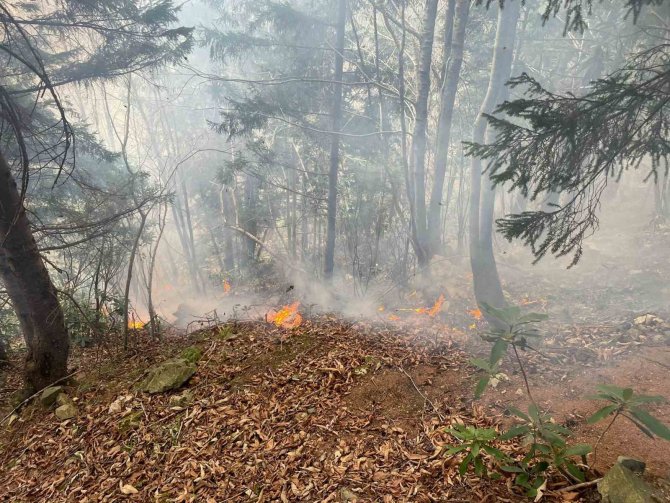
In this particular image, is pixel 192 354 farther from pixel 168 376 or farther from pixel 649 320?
pixel 649 320

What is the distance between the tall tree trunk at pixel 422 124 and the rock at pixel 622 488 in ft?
28.8

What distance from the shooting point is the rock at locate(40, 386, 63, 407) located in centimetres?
410

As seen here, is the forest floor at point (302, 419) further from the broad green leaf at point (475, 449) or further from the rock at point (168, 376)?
the broad green leaf at point (475, 449)

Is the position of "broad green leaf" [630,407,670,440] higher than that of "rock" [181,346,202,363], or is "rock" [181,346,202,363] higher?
"broad green leaf" [630,407,670,440]

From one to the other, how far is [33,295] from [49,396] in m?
1.21

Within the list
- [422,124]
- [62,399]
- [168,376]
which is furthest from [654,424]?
[422,124]

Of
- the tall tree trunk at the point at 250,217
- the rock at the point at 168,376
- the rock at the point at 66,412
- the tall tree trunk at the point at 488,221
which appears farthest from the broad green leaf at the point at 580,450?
the tall tree trunk at the point at 250,217

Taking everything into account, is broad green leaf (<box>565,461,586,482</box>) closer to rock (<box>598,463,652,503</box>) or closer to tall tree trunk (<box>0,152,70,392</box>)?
rock (<box>598,463,652,503</box>)

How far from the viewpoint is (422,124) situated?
408 inches

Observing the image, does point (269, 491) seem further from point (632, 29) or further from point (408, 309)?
point (632, 29)

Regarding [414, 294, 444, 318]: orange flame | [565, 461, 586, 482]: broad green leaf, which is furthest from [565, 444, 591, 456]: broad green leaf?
[414, 294, 444, 318]: orange flame

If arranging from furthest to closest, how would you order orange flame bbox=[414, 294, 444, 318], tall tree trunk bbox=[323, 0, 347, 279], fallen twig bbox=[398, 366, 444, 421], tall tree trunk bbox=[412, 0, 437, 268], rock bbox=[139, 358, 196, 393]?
tall tree trunk bbox=[323, 0, 347, 279]
orange flame bbox=[414, 294, 444, 318]
tall tree trunk bbox=[412, 0, 437, 268]
rock bbox=[139, 358, 196, 393]
fallen twig bbox=[398, 366, 444, 421]

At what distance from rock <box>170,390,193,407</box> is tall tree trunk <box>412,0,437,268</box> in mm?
8182

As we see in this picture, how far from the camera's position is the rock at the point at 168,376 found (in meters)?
3.95
